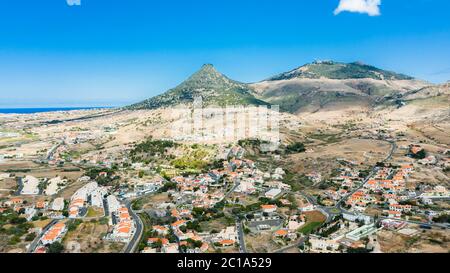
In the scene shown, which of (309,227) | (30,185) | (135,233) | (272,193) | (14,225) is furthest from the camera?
(30,185)

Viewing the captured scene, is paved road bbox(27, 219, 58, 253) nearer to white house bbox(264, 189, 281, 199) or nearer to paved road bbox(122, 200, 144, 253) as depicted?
paved road bbox(122, 200, 144, 253)

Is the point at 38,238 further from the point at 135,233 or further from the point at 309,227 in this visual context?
the point at 309,227

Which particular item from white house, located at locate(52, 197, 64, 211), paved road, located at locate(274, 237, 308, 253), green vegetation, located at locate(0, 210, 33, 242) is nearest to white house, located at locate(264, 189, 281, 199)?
paved road, located at locate(274, 237, 308, 253)

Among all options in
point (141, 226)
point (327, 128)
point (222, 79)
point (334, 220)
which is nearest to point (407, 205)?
point (334, 220)

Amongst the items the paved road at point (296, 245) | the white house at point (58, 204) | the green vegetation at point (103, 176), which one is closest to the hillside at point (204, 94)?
the green vegetation at point (103, 176)

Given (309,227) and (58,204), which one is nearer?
(309,227)

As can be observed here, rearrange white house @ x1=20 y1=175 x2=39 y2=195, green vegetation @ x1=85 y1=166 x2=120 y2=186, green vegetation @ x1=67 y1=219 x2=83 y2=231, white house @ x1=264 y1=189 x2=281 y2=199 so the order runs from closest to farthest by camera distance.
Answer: green vegetation @ x1=67 y1=219 x2=83 y2=231 → white house @ x1=264 y1=189 x2=281 y2=199 → white house @ x1=20 y1=175 x2=39 y2=195 → green vegetation @ x1=85 y1=166 x2=120 y2=186

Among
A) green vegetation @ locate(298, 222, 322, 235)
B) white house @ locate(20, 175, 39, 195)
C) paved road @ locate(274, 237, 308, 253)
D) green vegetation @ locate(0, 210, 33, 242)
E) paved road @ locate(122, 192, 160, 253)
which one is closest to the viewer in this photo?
paved road @ locate(274, 237, 308, 253)

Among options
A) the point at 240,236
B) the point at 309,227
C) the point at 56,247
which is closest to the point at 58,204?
the point at 56,247
